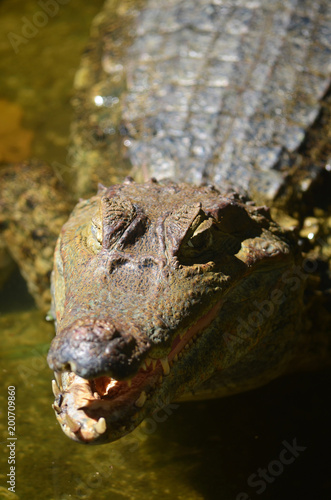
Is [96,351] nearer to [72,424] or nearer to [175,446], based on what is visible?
[72,424]

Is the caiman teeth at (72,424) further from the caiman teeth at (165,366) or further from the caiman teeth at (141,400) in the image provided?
the caiman teeth at (165,366)

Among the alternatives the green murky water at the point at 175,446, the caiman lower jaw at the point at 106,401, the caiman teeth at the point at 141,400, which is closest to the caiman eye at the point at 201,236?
the caiman lower jaw at the point at 106,401

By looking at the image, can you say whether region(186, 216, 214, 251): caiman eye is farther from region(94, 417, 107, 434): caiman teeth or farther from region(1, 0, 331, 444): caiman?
region(94, 417, 107, 434): caiman teeth

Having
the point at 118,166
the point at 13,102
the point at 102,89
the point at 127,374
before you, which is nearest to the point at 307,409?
the point at 127,374

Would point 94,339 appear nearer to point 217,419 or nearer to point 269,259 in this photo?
point 269,259

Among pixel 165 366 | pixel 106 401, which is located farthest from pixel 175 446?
pixel 106 401

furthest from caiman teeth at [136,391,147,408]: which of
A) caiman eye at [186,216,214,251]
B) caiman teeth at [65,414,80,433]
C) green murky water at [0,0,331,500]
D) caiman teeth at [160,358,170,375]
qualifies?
green murky water at [0,0,331,500]
